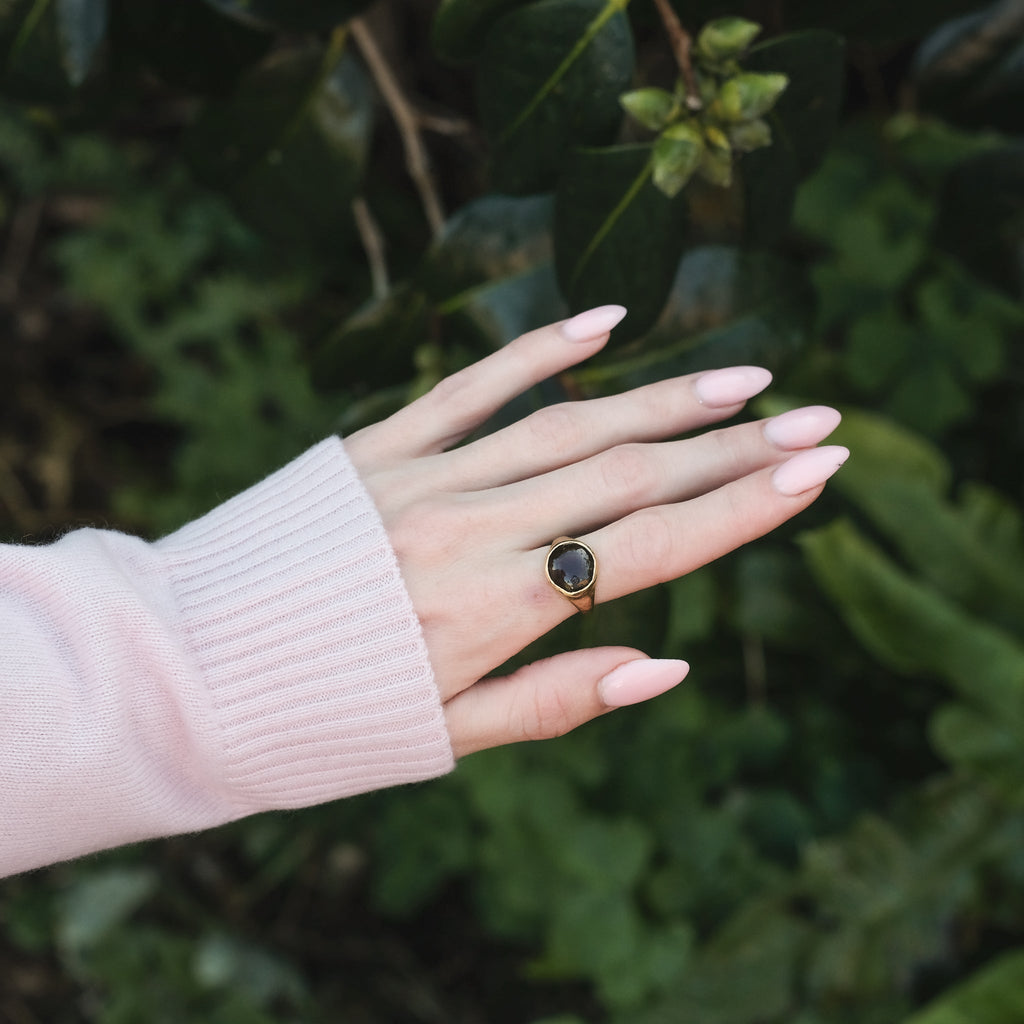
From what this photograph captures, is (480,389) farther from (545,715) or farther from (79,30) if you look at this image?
(79,30)

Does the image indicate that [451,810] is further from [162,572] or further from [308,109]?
[308,109]

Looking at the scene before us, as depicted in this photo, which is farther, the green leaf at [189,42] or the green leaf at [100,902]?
the green leaf at [100,902]

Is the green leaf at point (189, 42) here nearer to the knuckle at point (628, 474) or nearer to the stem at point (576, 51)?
the stem at point (576, 51)

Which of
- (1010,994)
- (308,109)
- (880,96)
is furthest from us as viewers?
(880,96)

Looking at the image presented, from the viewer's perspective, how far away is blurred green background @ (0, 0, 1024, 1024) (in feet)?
2.85

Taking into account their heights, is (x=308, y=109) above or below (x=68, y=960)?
above

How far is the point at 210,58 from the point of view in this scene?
101 cm

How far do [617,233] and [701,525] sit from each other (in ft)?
0.84

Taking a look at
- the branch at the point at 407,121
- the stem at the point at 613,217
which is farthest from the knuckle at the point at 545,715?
the branch at the point at 407,121

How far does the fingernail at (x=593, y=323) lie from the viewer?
31.2 inches

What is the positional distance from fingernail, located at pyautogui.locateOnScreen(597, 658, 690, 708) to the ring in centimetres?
7

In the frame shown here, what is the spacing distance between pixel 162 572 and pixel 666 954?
1.17m

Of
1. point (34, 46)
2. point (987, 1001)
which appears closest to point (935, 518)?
point (987, 1001)

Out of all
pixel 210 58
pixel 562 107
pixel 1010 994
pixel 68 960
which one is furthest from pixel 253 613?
pixel 68 960
